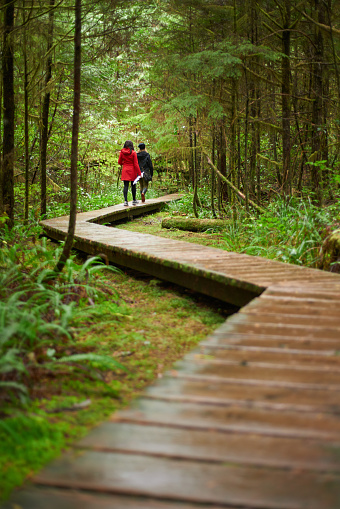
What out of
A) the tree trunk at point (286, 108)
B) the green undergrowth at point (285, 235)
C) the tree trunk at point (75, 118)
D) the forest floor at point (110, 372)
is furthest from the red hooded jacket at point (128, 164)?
the tree trunk at point (75, 118)

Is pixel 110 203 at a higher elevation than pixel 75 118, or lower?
lower

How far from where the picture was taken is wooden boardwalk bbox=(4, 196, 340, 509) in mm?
1525

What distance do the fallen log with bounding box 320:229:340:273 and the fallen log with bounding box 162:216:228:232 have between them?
4226 millimetres

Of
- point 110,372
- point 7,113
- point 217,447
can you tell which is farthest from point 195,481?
point 7,113

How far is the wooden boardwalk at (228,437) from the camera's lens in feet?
5.00

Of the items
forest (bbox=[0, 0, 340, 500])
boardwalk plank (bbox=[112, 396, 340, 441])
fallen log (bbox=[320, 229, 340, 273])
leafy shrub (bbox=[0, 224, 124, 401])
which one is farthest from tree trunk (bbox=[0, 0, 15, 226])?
boardwalk plank (bbox=[112, 396, 340, 441])

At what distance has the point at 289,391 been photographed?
224cm

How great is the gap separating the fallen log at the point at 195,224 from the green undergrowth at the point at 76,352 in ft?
13.9

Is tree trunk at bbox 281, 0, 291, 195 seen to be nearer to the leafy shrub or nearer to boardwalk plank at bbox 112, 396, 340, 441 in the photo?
the leafy shrub

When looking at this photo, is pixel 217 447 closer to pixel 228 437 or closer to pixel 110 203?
pixel 228 437

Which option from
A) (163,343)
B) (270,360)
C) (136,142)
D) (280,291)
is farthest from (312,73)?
(136,142)

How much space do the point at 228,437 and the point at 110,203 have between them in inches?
550

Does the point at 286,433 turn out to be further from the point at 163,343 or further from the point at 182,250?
the point at 182,250

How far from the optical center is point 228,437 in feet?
6.04
